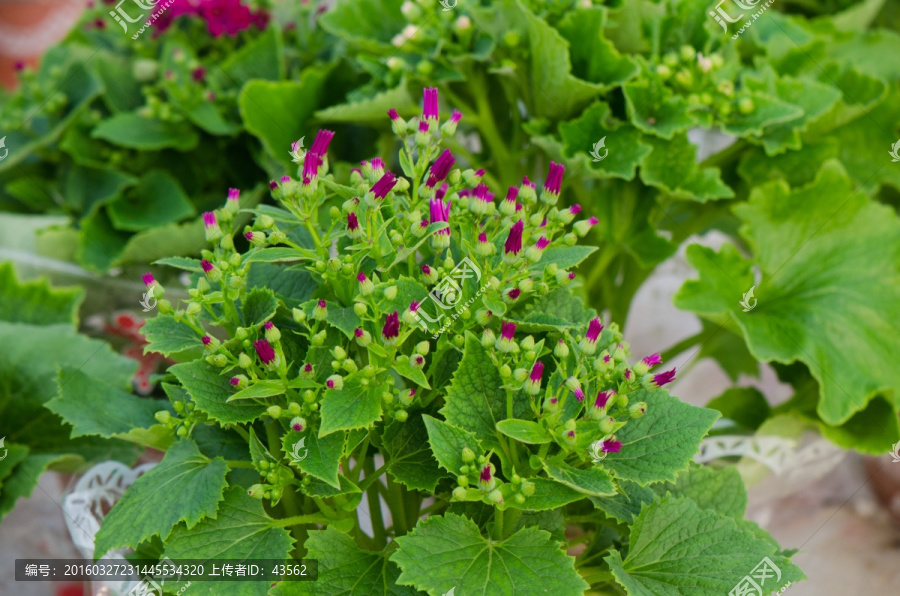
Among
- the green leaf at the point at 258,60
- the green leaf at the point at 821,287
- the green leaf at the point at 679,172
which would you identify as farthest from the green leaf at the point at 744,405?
the green leaf at the point at 258,60

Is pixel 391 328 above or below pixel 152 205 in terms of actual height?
above

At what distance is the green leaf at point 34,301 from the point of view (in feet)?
2.33

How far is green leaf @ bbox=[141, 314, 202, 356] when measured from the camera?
0.41 metres

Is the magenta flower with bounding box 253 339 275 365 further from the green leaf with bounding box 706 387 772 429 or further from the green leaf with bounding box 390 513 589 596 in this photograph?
the green leaf with bounding box 706 387 772 429

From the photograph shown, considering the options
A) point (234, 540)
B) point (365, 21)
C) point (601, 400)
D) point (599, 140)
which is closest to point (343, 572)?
point (234, 540)

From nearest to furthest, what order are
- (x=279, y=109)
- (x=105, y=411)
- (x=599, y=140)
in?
(x=105, y=411), (x=599, y=140), (x=279, y=109)

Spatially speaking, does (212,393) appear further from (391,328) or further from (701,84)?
(701,84)

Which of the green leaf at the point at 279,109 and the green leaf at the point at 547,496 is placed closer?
the green leaf at the point at 547,496

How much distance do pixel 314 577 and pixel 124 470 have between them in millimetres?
231

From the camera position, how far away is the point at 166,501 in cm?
41

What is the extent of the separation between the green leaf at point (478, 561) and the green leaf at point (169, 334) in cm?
15

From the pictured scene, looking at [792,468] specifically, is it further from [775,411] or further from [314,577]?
[314,577]

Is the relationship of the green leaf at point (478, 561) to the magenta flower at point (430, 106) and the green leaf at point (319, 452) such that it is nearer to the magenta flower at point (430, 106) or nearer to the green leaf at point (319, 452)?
the green leaf at point (319, 452)

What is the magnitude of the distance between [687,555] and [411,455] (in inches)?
6.3
